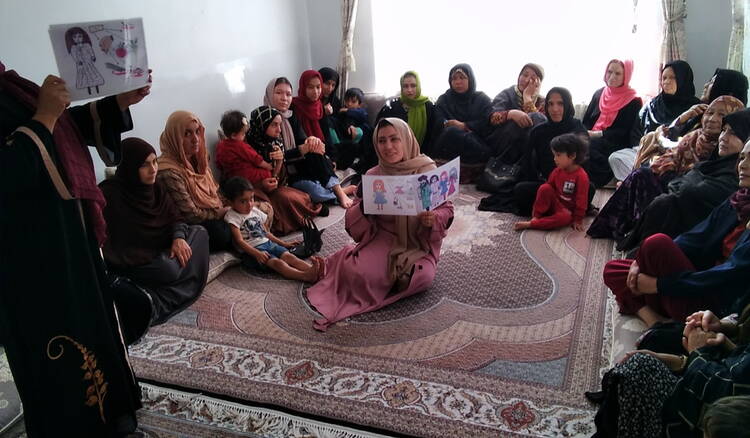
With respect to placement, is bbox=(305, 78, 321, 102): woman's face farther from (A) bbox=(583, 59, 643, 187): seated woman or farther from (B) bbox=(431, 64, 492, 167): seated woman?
(A) bbox=(583, 59, 643, 187): seated woman

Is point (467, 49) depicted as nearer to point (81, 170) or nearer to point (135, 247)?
point (135, 247)

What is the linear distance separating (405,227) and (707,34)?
147 inches

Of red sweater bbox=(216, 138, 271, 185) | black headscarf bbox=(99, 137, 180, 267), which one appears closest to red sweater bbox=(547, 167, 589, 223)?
red sweater bbox=(216, 138, 271, 185)

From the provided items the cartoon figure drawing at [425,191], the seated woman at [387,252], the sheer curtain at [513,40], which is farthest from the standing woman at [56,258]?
the sheer curtain at [513,40]

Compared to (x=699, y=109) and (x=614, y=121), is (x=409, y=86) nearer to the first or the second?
(x=614, y=121)

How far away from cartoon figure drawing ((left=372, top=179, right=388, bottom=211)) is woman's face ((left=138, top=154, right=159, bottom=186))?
1152 millimetres

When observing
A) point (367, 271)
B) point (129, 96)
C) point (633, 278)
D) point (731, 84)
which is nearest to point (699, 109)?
point (731, 84)

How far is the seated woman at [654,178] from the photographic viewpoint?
125 inches

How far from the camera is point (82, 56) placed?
5.82 feet

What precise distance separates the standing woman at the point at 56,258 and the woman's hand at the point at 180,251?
1032 millimetres

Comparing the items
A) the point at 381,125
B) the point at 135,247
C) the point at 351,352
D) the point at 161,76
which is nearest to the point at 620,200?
the point at 381,125

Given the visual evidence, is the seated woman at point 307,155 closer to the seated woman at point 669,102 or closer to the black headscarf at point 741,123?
the seated woman at point 669,102

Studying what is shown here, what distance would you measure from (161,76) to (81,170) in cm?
233

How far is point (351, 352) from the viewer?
2586 millimetres
